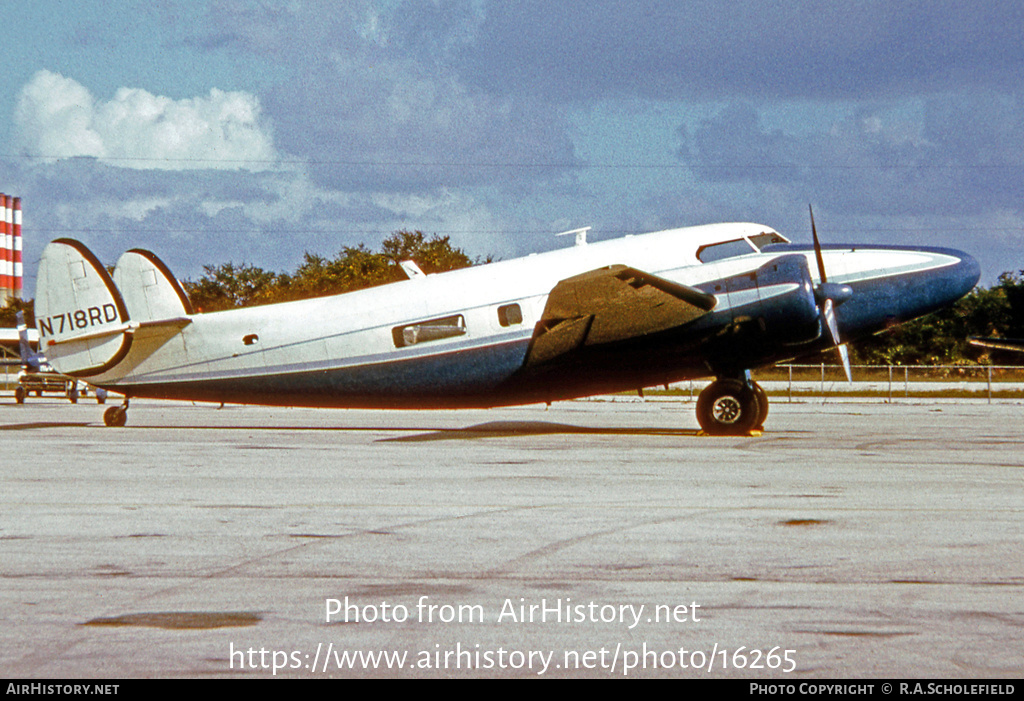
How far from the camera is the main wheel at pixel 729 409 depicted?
20594 mm

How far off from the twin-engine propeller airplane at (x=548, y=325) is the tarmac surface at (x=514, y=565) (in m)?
3.81

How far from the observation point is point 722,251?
2008 centimetres

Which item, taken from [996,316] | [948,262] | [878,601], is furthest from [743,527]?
[996,316]

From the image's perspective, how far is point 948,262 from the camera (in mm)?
19797

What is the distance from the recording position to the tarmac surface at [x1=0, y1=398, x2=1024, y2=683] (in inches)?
216

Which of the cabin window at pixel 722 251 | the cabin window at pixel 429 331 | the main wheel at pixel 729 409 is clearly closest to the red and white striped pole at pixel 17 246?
the cabin window at pixel 429 331

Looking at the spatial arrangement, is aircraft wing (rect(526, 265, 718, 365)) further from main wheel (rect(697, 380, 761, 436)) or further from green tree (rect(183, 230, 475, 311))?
green tree (rect(183, 230, 475, 311))

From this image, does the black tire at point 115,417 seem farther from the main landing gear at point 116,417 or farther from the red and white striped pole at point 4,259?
the red and white striped pole at point 4,259

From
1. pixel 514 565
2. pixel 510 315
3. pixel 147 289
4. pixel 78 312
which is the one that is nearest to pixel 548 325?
pixel 510 315

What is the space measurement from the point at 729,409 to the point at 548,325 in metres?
4.26

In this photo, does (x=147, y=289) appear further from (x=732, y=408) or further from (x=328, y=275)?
(x=328, y=275)

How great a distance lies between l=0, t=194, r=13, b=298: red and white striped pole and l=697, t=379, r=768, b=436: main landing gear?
123 metres

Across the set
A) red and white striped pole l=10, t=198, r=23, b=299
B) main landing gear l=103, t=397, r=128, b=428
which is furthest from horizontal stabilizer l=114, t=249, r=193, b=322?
red and white striped pole l=10, t=198, r=23, b=299

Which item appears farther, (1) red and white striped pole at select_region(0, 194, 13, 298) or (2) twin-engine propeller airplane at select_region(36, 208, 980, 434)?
(1) red and white striped pole at select_region(0, 194, 13, 298)
